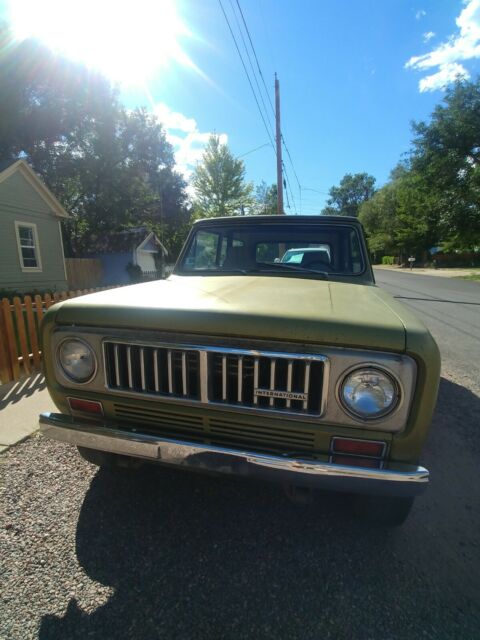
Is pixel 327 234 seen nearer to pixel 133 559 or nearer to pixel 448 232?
pixel 133 559

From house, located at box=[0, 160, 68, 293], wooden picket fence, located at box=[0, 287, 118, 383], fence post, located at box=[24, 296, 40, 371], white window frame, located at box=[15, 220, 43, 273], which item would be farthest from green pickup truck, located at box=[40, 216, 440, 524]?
white window frame, located at box=[15, 220, 43, 273]

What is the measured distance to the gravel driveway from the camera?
152 centimetres

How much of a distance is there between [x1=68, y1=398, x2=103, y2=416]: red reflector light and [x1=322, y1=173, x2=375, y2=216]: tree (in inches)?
3550

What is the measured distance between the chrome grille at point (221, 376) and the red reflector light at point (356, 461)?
24 cm

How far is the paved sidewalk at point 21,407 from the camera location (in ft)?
10.3

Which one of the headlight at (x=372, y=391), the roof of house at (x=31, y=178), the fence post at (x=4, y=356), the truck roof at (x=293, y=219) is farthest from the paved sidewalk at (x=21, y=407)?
the roof of house at (x=31, y=178)

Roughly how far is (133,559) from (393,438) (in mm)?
1515

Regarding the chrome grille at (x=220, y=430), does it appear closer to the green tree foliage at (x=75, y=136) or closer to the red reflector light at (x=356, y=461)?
the red reflector light at (x=356, y=461)

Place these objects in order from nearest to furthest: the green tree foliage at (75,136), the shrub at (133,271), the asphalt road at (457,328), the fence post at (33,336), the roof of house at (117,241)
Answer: the fence post at (33,336)
the asphalt road at (457,328)
the green tree foliage at (75,136)
the shrub at (133,271)
the roof of house at (117,241)

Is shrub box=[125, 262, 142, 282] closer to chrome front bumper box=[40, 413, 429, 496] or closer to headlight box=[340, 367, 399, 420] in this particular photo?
chrome front bumper box=[40, 413, 429, 496]

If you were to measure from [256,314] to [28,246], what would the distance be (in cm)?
1554

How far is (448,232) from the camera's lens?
28250 mm

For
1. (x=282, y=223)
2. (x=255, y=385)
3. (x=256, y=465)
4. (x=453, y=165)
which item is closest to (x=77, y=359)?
(x=255, y=385)

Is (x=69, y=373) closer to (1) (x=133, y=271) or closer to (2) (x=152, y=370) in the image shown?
(2) (x=152, y=370)
